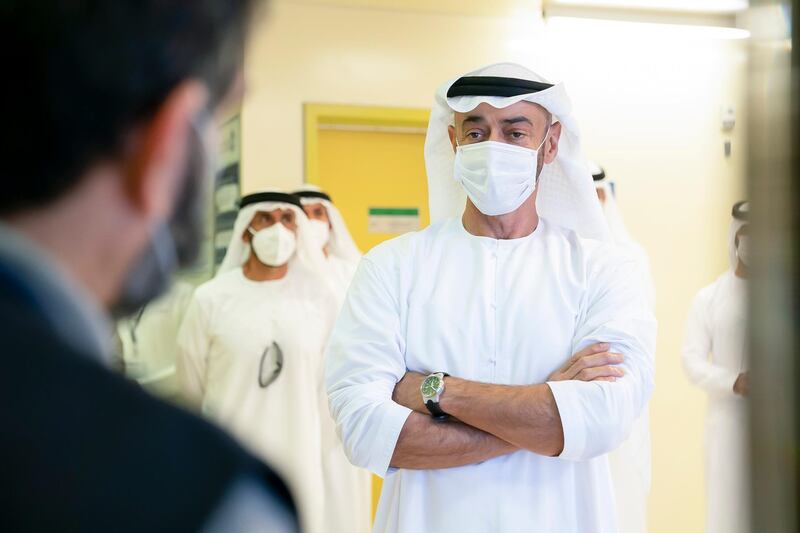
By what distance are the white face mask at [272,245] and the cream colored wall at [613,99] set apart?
39.1 inches

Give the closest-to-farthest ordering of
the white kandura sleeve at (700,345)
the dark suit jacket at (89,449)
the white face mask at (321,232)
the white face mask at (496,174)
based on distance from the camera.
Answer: the dark suit jacket at (89,449) → the white face mask at (496,174) → the white kandura sleeve at (700,345) → the white face mask at (321,232)

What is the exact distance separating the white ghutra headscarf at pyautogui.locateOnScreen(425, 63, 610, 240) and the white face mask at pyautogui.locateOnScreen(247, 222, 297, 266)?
2.13 metres

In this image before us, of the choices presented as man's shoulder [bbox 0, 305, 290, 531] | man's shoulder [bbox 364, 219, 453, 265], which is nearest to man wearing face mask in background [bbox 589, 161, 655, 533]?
man's shoulder [bbox 364, 219, 453, 265]

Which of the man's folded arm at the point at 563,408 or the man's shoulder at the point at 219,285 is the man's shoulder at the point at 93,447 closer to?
the man's folded arm at the point at 563,408

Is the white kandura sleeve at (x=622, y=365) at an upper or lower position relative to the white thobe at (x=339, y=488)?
upper

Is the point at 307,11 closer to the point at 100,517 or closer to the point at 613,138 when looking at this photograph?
the point at 613,138

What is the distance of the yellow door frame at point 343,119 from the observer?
546 cm

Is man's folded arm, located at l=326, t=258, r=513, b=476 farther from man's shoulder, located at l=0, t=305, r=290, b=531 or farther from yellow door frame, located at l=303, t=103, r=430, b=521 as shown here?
yellow door frame, located at l=303, t=103, r=430, b=521

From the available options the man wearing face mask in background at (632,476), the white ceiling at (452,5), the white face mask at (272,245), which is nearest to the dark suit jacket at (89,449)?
the man wearing face mask in background at (632,476)

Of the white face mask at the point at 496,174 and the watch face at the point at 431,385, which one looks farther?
the white face mask at the point at 496,174

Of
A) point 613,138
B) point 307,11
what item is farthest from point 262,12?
point 613,138

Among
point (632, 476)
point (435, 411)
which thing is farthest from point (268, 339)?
point (435, 411)

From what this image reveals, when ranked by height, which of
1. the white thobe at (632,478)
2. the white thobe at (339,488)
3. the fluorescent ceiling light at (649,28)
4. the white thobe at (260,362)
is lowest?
the white thobe at (339,488)

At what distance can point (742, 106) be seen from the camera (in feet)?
1.71
